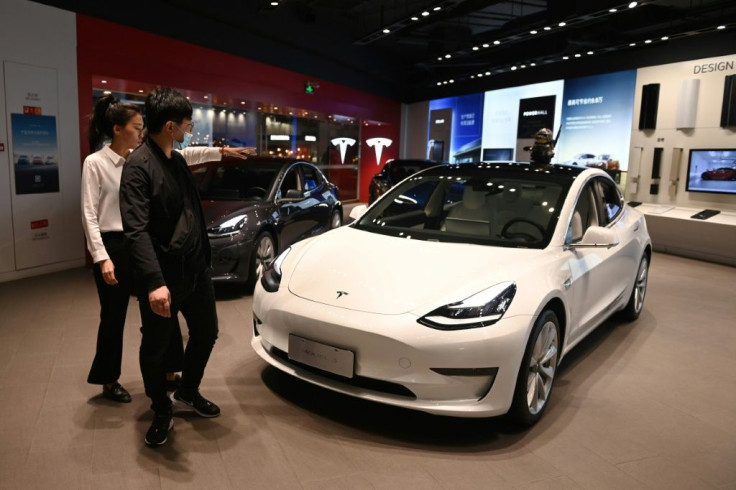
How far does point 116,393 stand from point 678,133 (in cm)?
967

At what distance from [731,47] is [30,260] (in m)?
10.4

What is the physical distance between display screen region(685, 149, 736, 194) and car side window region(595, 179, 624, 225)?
18.4ft

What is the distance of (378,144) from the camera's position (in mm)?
15234

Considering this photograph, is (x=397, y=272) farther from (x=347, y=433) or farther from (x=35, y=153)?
(x=35, y=153)

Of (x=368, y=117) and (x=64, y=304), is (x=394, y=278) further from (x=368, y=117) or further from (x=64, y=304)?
(x=368, y=117)

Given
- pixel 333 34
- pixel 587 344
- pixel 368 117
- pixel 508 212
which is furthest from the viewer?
pixel 368 117

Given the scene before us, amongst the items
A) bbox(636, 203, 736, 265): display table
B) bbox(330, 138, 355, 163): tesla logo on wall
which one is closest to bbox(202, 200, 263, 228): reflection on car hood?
bbox(636, 203, 736, 265): display table

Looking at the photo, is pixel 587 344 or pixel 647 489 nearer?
pixel 647 489

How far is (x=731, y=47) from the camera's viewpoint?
869cm

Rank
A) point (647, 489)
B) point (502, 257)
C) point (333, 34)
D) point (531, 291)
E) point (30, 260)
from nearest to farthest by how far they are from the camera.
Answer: point (647, 489)
point (531, 291)
point (502, 257)
point (30, 260)
point (333, 34)

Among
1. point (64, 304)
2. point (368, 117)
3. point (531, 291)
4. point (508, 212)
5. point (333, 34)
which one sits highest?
point (333, 34)

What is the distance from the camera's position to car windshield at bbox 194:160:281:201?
586 cm

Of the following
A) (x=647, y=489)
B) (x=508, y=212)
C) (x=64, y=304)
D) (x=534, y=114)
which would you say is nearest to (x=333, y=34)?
(x=534, y=114)

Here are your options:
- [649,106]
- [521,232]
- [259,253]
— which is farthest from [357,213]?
[649,106]
